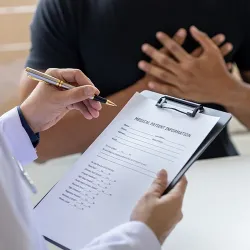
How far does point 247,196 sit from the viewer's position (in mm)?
787

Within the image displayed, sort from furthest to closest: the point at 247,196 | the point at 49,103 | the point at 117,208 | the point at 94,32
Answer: the point at 94,32, the point at 247,196, the point at 49,103, the point at 117,208

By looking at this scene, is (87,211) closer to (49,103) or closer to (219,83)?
(49,103)

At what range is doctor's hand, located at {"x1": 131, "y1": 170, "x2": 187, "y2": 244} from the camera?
0.49 metres

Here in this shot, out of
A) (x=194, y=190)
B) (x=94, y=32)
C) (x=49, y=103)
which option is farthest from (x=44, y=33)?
(x=194, y=190)

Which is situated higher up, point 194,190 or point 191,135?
point 191,135

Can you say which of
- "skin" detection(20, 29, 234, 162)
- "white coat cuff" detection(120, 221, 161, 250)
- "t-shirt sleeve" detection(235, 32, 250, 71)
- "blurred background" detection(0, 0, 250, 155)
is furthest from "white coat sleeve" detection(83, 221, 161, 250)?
"blurred background" detection(0, 0, 250, 155)

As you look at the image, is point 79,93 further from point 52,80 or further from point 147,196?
point 147,196

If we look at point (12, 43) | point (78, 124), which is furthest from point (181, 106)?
point (12, 43)

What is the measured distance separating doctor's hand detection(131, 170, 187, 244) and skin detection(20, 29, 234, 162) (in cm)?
39

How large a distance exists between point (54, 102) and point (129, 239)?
0.26 meters

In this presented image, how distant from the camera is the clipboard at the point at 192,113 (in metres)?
0.55

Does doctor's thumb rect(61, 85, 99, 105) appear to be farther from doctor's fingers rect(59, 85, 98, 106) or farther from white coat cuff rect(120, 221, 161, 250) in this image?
white coat cuff rect(120, 221, 161, 250)

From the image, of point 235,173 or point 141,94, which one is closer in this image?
point 141,94

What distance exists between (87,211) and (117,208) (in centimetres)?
4
